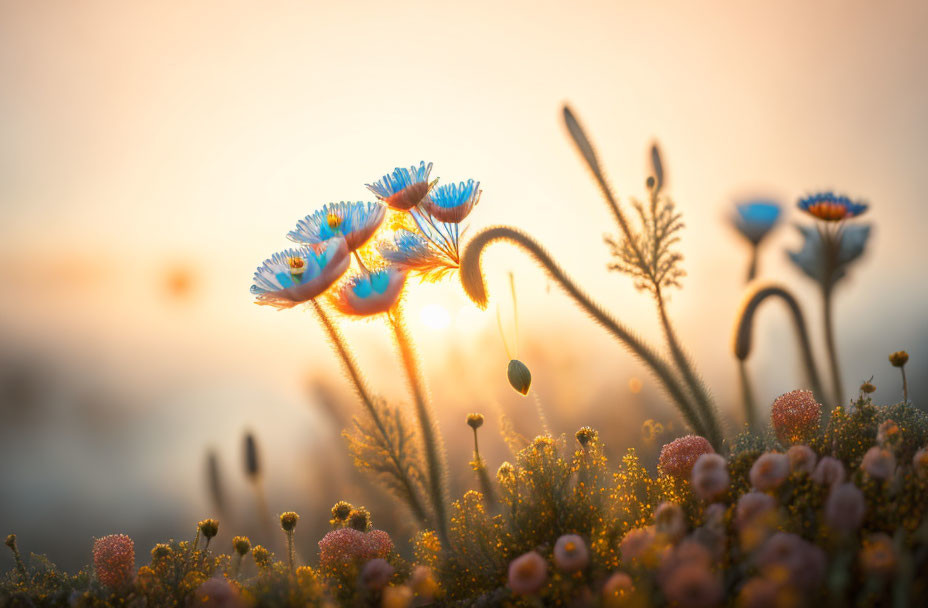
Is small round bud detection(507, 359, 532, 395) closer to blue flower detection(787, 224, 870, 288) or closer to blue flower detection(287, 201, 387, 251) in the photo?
blue flower detection(287, 201, 387, 251)

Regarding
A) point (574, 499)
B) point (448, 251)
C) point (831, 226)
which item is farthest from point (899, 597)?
point (831, 226)

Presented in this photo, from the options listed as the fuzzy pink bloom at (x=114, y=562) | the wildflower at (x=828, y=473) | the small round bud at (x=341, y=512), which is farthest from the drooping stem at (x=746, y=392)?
the fuzzy pink bloom at (x=114, y=562)

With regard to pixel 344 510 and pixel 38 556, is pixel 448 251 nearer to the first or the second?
pixel 344 510

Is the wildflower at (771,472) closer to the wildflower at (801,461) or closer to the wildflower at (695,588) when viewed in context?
the wildflower at (801,461)

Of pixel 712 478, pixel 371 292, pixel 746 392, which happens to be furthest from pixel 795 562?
pixel 746 392

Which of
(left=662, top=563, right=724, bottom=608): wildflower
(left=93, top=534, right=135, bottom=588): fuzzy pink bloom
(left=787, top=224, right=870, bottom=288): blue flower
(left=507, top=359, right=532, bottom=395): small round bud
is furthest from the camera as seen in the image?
(left=787, top=224, right=870, bottom=288): blue flower

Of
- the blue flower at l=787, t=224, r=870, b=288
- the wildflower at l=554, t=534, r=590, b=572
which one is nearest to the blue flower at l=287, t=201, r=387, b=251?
the wildflower at l=554, t=534, r=590, b=572
